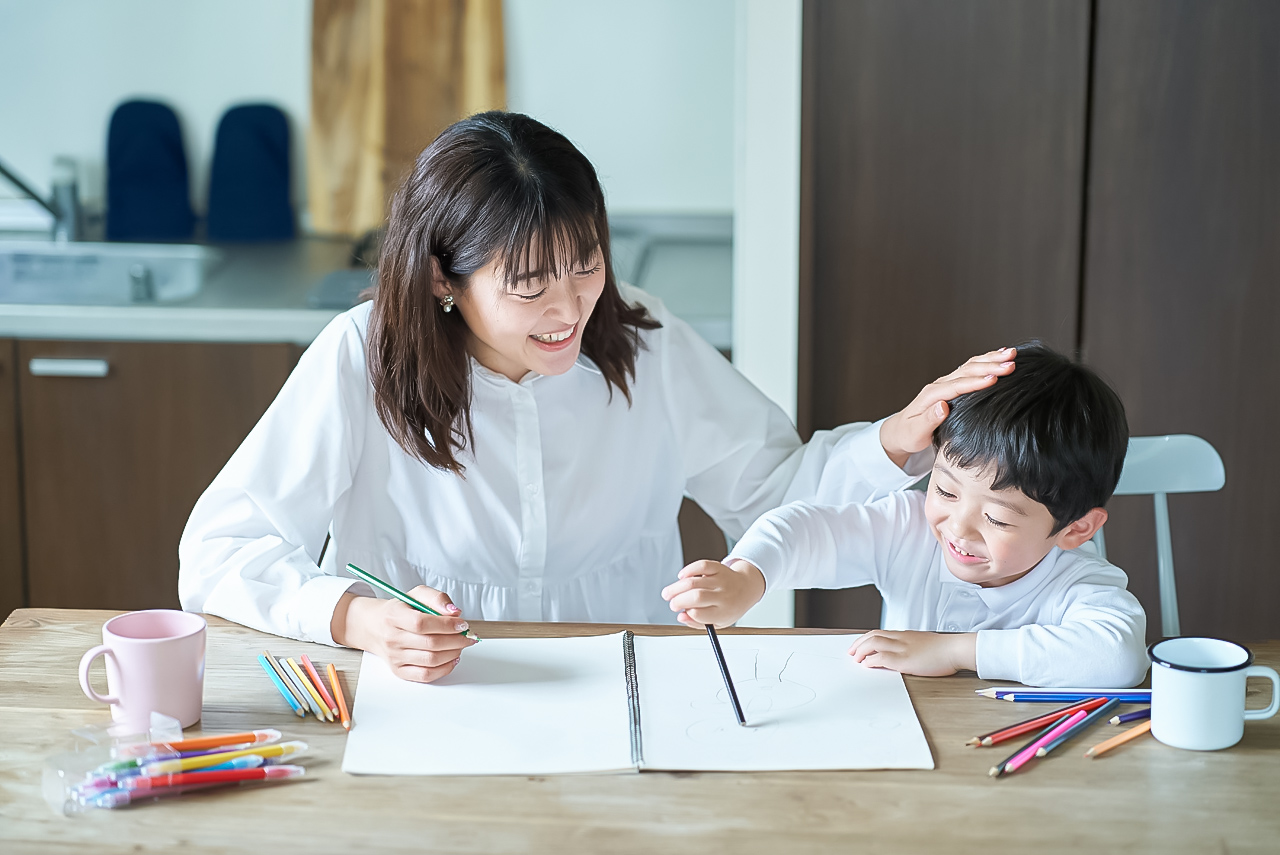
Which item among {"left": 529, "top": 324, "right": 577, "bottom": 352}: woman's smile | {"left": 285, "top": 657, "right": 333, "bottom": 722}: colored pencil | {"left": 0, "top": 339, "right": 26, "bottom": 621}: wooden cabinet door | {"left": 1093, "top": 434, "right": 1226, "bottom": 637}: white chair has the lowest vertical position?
{"left": 0, "top": 339, "right": 26, "bottom": 621}: wooden cabinet door

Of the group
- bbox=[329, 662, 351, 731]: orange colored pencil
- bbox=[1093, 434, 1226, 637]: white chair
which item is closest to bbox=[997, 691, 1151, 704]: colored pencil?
bbox=[1093, 434, 1226, 637]: white chair

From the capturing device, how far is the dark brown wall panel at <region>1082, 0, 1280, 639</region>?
1860 mm

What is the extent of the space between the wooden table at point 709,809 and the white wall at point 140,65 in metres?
1.99

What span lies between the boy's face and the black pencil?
0.86 feet

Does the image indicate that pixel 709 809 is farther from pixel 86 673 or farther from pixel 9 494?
pixel 9 494

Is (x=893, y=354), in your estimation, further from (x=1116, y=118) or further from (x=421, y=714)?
(x=421, y=714)

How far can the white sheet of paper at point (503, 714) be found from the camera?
924 mm

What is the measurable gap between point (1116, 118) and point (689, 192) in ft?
3.36

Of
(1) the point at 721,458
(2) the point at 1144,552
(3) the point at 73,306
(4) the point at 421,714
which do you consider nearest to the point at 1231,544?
(2) the point at 1144,552

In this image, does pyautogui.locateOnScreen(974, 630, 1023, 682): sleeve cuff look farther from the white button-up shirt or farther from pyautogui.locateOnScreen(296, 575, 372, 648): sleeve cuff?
pyautogui.locateOnScreen(296, 575, 372, 648): sleeve cuff

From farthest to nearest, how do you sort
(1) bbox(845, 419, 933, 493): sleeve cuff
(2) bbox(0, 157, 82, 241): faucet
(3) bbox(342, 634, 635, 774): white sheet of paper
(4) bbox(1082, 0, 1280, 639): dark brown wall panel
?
(2) bbox(0, 157, 82, 241): faucet < (4) bbox(1082, 0, 1280, 639): dark brown wall panel < (1) bbox(845, 419, 933, 493): sleeve cuff < (3) bbox(342, 634, 635, 774): white sheet of paper

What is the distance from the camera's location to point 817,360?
79.6 inches

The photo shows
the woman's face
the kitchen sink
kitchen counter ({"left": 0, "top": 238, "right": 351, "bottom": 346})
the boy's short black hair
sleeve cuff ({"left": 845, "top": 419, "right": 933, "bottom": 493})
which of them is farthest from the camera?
the kitchen sink

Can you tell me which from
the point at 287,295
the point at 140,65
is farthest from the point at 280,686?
the point at 140,65
